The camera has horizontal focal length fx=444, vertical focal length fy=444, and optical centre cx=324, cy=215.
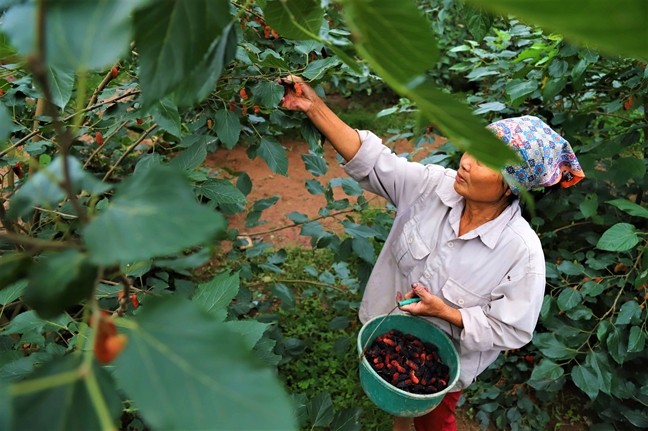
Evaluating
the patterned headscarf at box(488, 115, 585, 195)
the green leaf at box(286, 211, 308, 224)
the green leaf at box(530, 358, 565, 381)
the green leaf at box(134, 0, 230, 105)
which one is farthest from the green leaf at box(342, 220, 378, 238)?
the green leaf at box(134, 0, 230, 105)

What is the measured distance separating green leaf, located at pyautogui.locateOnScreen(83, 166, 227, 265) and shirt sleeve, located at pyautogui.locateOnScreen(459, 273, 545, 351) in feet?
4.26

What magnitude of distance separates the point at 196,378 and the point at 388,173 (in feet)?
4.24

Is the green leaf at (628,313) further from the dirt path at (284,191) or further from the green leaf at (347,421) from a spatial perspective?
the dirt path at (284,191)

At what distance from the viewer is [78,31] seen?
0.89ft

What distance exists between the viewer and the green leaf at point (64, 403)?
27 cm

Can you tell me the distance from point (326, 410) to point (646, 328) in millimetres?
1483

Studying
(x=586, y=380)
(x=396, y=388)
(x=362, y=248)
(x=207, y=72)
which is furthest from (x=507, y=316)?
(x=207, y=72)

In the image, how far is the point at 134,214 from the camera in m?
0.29

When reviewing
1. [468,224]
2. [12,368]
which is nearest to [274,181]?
[468,224]

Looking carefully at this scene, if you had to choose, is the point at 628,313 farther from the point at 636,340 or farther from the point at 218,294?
the point at 218,294

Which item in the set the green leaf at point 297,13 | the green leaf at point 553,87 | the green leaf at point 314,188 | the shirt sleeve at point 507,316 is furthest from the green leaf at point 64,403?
the green leaf at point 553,87

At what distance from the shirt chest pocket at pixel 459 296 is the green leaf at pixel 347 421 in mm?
487

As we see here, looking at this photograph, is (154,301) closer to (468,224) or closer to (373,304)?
(468,224)

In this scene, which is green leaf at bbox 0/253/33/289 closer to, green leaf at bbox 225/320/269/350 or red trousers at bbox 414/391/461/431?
green leaf at bbox 225/320/269/350
